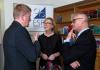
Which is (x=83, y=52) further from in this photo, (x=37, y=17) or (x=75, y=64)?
(x=37, y=17)

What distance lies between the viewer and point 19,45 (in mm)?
2398

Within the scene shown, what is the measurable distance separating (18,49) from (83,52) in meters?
0.74

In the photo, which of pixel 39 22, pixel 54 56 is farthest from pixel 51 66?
pixel 39 22

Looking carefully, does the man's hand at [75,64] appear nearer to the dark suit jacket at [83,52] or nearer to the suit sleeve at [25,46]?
the dark suit jacket at [83,52]

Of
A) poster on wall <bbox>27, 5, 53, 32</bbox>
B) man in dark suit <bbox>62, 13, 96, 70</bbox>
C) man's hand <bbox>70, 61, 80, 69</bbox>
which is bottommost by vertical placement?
man's hand <bbox>70, 61, 80, 69</bbox>

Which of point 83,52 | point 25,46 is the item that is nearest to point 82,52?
point 83,52

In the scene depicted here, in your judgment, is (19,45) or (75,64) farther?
(75,64)

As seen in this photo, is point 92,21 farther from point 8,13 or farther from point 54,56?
point 8,13

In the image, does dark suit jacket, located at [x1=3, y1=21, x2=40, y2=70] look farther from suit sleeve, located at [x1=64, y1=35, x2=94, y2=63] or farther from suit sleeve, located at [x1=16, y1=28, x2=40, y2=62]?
suit sleeve, located at [x1=64, y1=35, x2=94, y2=63]

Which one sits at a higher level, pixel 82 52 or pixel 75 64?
pixel 82 52

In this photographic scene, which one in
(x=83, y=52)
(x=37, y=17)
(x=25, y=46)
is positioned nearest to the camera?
(x=25, y=46)

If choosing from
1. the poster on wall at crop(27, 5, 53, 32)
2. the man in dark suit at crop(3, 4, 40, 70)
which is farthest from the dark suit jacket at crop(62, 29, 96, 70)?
the poster on wall at crop(27, 5, 53, 32)

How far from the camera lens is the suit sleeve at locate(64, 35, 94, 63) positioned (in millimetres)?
2504

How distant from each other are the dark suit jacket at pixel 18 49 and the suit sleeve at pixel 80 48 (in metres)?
0.41
